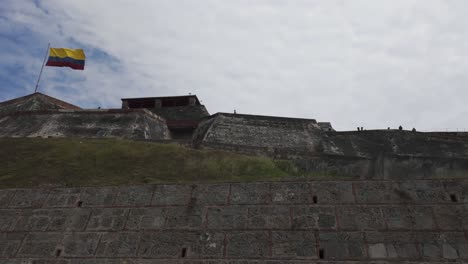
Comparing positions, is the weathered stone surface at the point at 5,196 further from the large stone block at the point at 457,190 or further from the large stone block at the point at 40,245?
the large stone block at the point at 457,190

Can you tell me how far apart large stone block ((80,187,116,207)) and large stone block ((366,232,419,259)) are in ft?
16.6

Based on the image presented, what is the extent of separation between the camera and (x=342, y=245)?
6.81 metres

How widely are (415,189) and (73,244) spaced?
6.37 meters

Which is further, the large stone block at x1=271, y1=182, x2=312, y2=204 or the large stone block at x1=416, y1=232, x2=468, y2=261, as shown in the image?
the large stone block at x1=271, y1=182, x2=312, y2=204

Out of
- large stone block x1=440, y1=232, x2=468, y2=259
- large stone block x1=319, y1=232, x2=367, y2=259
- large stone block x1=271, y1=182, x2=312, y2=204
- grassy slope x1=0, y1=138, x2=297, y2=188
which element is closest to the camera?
large stone block x1=440, y1=232, x2=468, y2=259

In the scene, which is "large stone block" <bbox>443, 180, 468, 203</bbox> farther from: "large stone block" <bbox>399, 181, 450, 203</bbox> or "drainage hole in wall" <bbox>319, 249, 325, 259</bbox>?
"drainage hole in wall" <bbox>319, 249, 325, 259</bbox>

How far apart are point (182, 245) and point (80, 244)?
2.01 m

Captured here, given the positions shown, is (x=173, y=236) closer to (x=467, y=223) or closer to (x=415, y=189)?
(x=415, y=189)

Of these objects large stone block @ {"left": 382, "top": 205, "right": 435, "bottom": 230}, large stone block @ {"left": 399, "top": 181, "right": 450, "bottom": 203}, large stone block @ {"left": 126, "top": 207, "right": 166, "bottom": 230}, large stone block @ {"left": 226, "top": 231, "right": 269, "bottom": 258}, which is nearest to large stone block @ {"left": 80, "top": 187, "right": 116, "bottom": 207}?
large stone block @ {"left": 126, "top": 207, "right": 166, "bottom": 230}

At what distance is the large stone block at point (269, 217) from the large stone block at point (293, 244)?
0.61ft

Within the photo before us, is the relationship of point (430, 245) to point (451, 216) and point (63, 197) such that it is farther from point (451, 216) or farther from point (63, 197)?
point (63, 197)

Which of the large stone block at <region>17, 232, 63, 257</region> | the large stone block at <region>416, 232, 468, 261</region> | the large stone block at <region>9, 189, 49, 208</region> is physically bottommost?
the large stone block at <region>17, 232, 63, 257</region>

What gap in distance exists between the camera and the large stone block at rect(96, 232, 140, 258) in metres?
7.39

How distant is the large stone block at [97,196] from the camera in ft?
27.8
